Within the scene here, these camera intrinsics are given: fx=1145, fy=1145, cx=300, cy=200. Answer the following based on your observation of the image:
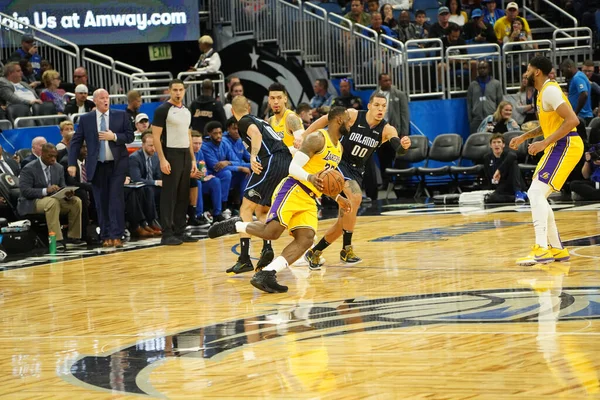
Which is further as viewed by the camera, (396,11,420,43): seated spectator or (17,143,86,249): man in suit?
(396,11,420,43): seated spectator

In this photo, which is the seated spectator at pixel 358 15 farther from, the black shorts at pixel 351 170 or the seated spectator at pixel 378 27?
the black shorts at pixel 351 170

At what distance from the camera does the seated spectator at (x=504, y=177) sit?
1706 centimetres

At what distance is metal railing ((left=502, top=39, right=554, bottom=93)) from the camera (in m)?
20.2

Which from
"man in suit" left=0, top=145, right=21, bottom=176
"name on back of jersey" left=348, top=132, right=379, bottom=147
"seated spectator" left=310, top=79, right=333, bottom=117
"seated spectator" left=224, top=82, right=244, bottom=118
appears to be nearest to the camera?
"name on back of jersey" left=348, top=132, right=379, bottom=147

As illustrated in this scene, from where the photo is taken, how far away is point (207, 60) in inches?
787

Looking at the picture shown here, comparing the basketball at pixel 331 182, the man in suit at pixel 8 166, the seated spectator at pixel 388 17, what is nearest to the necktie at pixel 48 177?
the man in suit at pixel 8 166

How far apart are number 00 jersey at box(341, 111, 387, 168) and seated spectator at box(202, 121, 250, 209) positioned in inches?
219

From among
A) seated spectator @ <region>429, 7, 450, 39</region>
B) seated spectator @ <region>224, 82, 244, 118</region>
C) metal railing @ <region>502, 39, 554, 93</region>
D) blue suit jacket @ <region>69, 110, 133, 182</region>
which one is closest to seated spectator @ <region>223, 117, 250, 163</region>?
seated spectator @ <region>224, 82, 244, 118</region>

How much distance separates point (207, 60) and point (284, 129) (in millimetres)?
8734

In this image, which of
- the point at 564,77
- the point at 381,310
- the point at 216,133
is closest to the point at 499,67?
the point at 564,77

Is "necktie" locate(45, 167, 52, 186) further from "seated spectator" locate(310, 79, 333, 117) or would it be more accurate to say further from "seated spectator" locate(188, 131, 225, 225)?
"seated spectator" locate(310, 79, 333, 117)

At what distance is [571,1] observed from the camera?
22891mm

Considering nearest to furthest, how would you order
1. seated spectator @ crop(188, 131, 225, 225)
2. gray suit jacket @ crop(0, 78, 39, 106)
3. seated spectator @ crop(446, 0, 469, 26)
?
seated spectator @ crop(188, 131, 225, 225) → gray suit jacket @ crop(0, 78, 39, 106) → seated spectator @ crop(446, 0, 469, 26)

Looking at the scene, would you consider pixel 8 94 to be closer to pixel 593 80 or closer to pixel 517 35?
pixel 517 35
